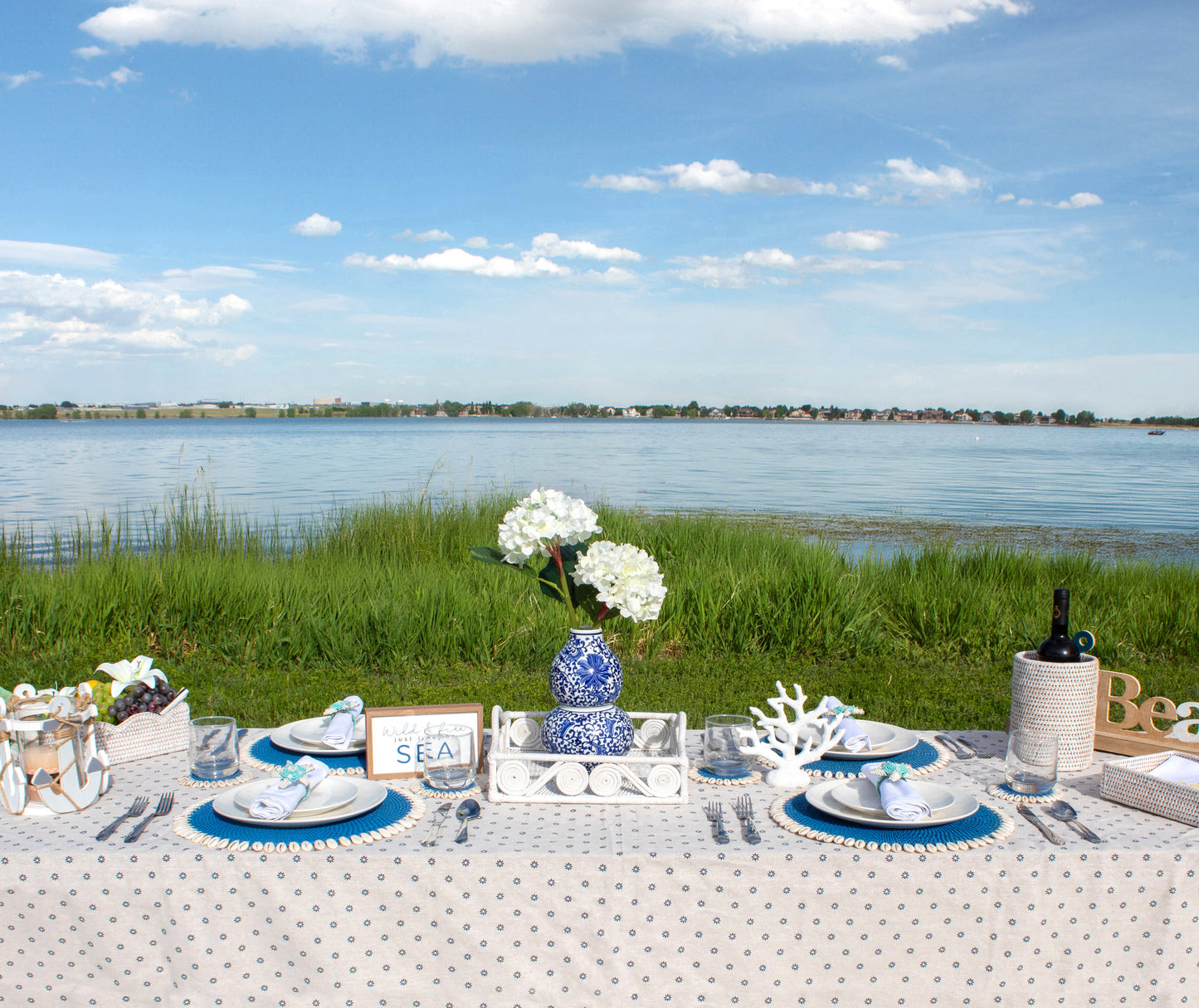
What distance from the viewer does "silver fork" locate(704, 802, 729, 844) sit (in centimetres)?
152

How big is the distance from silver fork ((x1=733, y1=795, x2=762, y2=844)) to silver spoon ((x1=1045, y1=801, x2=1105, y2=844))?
0.56 metres

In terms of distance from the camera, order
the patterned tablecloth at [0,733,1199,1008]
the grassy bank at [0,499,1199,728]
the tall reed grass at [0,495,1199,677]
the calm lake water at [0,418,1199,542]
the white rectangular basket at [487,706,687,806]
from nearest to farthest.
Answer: the patterned tablecloth at [0,733,1199,1008]
the white rectangular basket at [487,706,687,806]
the grassy bank at [0,499,1199,728]
the tall reed grass at [0,495,1199,677]
the calm lake water at [0,418,1199,542]

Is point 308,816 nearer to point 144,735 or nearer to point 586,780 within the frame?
point 586,780

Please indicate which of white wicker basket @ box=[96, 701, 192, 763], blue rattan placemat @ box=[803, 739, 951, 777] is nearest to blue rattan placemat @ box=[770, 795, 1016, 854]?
blue rattan placemat @ box=[803, 739, 951, 777]

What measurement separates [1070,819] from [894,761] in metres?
0.42

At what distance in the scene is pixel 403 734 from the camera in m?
1.86

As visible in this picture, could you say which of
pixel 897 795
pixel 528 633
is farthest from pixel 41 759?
pixel 528 633

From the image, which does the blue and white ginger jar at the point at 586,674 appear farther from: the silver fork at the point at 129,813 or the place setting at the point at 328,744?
the silver fork at the point at 129,813

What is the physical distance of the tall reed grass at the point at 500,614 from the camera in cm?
513

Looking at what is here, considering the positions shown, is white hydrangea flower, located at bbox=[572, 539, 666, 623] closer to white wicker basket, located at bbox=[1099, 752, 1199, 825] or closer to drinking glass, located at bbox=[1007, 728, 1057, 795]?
drinking glass, located at bbox=[1007, 728, 1057, 795]

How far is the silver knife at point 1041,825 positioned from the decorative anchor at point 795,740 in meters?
0.39

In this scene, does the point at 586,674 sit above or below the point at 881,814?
above

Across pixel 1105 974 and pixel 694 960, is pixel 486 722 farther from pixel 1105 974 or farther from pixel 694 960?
pixel 1105 974

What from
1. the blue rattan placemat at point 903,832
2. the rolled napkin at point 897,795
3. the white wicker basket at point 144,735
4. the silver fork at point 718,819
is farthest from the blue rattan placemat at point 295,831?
the rolled napkin at point 897,795
